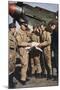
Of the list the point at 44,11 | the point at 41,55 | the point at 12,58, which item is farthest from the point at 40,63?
the point at 44,11

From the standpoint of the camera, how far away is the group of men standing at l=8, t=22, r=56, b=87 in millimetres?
1156

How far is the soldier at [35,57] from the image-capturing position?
118 centimetres

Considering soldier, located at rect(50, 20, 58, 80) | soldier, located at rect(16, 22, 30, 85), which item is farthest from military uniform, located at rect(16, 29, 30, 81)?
soldier, located at rect(50, 20, 58, 80)

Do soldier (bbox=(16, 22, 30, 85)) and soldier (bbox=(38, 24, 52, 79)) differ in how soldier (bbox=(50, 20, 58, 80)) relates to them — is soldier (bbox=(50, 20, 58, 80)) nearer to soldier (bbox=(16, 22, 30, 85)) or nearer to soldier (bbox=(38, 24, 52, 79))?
soldier (bbox=(38, 24, 52, 79))

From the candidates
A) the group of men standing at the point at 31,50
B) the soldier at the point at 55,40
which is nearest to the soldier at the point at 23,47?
the group of men standing at the point at 31,50

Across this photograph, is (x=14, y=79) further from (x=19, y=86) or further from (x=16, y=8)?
(x=16, y=8)

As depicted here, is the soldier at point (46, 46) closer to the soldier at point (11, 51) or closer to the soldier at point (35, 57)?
the soldier at point (35, 57)

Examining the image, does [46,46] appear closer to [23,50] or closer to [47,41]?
[47,41]

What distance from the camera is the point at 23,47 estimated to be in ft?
3.83

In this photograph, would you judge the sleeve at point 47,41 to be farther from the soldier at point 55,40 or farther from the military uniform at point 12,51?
the military uniform at point 12,51

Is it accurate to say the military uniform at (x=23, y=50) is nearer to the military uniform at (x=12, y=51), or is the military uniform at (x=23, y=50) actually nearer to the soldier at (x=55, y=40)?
the military uniform at (x=12, y=51)

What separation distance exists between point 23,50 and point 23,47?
16 millimetres

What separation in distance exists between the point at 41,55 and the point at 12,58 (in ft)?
0.52

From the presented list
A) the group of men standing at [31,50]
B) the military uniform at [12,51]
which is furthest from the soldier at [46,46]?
the military uniform at [12,51]
